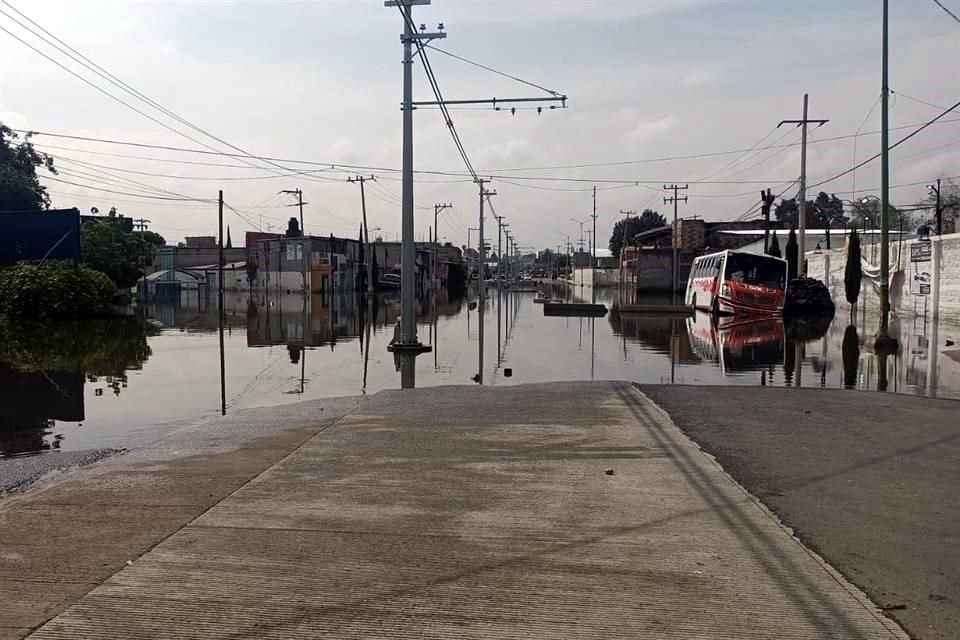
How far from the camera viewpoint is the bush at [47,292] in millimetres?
33250

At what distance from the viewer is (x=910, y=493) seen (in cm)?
672

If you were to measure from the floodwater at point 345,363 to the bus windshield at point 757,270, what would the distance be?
501 centimetres

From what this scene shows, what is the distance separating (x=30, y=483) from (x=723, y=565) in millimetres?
6325

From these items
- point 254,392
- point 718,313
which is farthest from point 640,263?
point 254,392

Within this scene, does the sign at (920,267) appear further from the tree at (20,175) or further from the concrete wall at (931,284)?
the tree at (20,175)

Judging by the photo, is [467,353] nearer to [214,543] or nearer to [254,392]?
[254,392]

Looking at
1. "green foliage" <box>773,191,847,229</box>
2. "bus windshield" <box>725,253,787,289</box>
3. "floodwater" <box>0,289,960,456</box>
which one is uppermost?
"green foliage" <box>773,191,847,229</box>

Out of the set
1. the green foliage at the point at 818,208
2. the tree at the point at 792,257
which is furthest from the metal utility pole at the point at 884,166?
the green foliage at the point at 818,208

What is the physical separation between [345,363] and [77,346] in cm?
925

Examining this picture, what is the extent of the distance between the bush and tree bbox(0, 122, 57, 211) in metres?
28.4

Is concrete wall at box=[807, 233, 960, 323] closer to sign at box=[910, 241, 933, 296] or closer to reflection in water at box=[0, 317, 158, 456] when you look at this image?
sign at box=[910, 241, 933, 296]

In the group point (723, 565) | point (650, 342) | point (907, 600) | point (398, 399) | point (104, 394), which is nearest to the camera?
point (907, 600)

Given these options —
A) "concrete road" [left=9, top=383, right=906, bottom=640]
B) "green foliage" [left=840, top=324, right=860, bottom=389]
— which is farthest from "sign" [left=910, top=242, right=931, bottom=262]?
"concrete road" [left=9, top=383, right=906, bottom=640]

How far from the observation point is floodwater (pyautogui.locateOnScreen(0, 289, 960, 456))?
12.7 m
